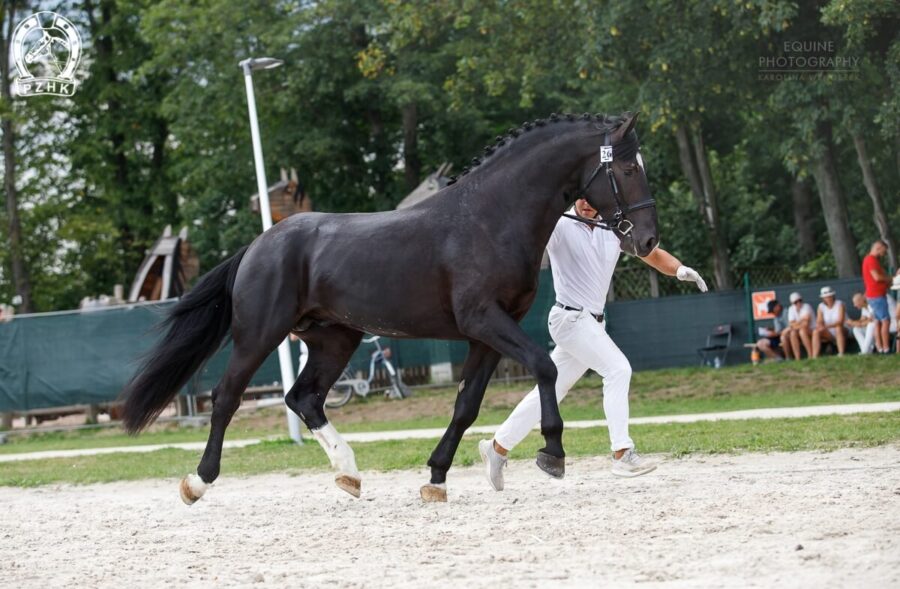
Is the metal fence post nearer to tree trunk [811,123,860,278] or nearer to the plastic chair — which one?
the plastic chair

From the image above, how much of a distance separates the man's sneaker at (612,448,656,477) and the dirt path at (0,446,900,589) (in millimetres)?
68

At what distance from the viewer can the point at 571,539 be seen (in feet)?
19.6

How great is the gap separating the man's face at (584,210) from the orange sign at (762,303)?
14659 mm

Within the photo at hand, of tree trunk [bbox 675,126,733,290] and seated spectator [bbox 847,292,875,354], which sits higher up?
tree trunk [bbox 675,126,733,290]

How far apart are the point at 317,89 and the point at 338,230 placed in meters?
22.7

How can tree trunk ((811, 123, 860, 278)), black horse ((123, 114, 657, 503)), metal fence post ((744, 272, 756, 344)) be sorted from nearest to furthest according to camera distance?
black horse ((123, 114, 657, 503))
metal fence post ((744, 272, 756, 344))
tree trunk ((811, 123, 860, 278))

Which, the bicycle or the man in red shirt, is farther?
the bicycle

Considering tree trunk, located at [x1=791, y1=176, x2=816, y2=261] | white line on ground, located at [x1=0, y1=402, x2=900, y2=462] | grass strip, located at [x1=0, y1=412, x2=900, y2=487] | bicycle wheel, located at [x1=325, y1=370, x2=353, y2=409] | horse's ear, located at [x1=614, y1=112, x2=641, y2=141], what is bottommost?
white line on ground, located at [x1=0, y1=402, x2=900, y2=462]

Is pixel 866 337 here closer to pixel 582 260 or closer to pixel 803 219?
pixel 803 219

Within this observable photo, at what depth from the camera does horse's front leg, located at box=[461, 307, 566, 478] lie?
7422 mm

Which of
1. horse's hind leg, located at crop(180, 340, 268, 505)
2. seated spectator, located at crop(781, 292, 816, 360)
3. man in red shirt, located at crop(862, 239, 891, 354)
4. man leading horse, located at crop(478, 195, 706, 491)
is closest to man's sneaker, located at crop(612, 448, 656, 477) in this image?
man leading horse, located at crop(478, 195, 706, 491)

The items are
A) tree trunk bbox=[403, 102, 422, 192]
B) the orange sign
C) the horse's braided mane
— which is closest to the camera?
the horse's braided mane

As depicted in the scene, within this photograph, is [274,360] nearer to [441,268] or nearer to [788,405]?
[788,405]

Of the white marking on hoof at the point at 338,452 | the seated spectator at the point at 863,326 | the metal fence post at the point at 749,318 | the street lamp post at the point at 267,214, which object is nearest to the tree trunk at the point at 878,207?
the seated spectator at the point at 863,326
